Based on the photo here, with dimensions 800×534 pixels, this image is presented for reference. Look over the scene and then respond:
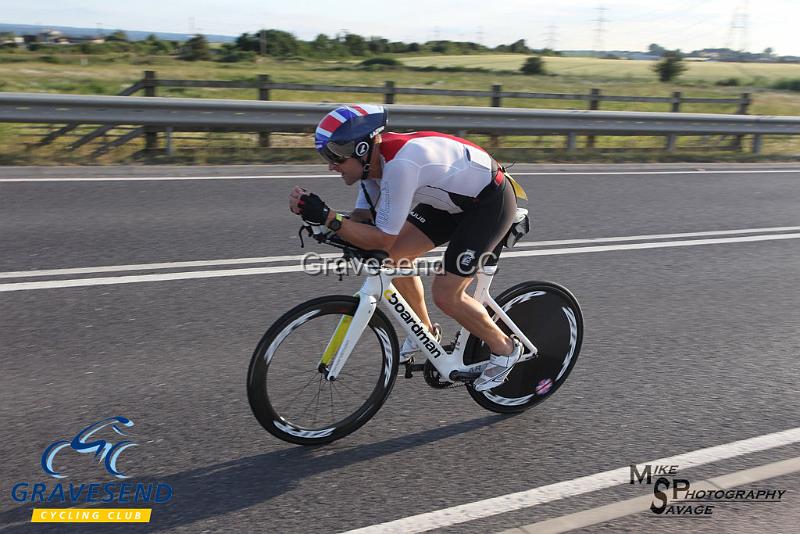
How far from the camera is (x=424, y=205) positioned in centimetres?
452

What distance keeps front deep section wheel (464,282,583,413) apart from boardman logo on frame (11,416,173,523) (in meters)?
1.87

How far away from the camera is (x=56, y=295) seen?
609 cm

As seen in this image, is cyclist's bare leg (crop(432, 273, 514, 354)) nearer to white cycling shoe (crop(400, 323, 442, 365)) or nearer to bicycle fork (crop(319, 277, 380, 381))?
white cycling shoe (crop(400, 323, 442, 365))

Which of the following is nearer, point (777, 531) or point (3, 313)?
point (777, 531)

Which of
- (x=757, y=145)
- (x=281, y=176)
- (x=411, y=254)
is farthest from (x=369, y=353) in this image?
(x=757, y=145)

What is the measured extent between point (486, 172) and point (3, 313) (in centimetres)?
368

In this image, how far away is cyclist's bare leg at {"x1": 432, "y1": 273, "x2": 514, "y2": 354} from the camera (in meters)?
4.29

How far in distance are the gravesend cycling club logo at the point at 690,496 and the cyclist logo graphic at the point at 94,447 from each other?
255cm

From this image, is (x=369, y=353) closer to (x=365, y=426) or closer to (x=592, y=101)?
(x=365, y=426)

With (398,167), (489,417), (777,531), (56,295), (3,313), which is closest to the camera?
(777,531)

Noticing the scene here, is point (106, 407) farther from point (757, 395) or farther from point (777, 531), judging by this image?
point (757, 395)

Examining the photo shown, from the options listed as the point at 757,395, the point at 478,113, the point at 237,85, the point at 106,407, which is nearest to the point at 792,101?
the point at 478,113

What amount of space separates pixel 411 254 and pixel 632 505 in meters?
1.70

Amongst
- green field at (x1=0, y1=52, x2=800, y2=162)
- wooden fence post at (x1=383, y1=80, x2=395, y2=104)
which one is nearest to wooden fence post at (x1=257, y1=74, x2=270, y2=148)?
green field at (x1=0, y1=52, x2=800, y2=162)
